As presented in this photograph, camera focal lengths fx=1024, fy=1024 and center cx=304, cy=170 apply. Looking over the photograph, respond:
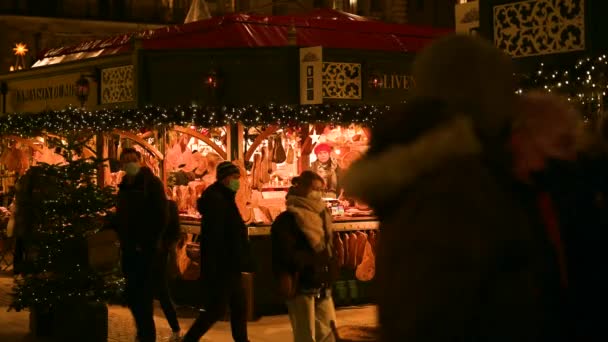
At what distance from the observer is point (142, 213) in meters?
10.1

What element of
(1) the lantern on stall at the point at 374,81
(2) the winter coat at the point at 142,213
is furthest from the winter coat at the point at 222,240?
(1) the lantern on stall at the point at 374,81

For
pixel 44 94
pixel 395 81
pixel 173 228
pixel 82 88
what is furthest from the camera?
pixel 44 94

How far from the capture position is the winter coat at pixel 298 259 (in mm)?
8555

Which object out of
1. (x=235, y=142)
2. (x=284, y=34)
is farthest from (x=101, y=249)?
(x=284, y=34)

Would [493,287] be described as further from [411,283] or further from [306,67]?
[306,67]

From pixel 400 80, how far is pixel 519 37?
600 cm

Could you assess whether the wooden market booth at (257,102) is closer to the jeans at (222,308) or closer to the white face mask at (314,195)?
the jeans at (222,308)

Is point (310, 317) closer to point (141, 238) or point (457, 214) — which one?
point (141, 238)

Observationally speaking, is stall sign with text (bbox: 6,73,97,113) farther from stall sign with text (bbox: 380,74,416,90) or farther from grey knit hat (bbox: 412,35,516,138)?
grey knit hat (bbox: 412,35,516,138)

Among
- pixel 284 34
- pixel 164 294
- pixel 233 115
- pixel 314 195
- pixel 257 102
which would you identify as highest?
pixel 284 34

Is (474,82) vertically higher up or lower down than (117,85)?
lower down

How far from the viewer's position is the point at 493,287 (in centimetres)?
237

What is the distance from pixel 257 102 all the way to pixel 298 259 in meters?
5.05

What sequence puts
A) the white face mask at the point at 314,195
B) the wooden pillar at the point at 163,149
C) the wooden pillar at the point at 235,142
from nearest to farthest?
the white face mask at the point at 314,195 → the wooden pillar at the point at 235,142 → the wooden pillar at the point at 163,149
